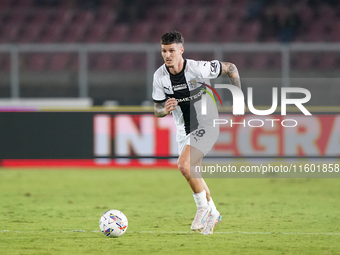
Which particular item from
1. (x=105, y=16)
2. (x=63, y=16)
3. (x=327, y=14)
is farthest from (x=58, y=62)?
(x=327, y=14)

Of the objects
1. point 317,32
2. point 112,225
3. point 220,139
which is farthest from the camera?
point 317,32

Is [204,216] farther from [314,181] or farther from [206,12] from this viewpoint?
[206,12]

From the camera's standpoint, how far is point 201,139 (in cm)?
643

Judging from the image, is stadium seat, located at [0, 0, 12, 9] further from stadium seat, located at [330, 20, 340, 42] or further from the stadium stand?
stadium seat, located at [330, 20, 340, 42]

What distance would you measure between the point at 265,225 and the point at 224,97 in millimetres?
6326

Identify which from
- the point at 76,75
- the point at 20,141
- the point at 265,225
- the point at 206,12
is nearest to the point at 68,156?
the point at 20,141

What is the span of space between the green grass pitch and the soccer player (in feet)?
1.22

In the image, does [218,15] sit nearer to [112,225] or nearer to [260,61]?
[260,61]

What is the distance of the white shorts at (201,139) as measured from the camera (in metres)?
6.40

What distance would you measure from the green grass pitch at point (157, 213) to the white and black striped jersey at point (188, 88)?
1.25 metres

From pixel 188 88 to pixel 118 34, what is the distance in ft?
38.3

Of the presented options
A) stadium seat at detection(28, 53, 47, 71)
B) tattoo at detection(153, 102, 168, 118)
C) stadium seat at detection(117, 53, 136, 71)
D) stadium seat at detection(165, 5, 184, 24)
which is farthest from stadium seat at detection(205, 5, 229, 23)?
tattoo at detection(153, 102, 168, 118)

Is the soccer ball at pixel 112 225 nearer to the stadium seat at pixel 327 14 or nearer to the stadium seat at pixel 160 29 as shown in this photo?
the stadium seat at pixel 160 29

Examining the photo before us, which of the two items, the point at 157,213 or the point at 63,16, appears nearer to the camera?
the point at 157,213
